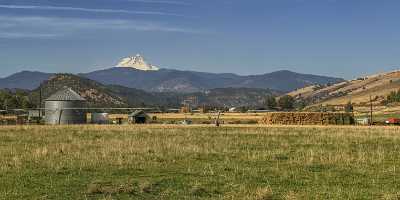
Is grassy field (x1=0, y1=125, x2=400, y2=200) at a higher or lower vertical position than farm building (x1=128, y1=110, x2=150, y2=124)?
lower

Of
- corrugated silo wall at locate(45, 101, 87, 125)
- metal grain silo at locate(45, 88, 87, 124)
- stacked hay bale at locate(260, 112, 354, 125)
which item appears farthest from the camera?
metal grain silo at locate(45, 88, 87, 124)

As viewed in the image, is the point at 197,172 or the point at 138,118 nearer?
the point at 197,172

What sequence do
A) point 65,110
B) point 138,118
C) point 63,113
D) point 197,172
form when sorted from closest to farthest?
point 197,172, point 63,113, point 65,110, point 138,118

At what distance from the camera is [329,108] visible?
127 metres

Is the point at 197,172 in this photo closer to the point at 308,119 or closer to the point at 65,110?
the point at 308,119

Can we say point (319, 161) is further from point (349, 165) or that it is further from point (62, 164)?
point (62, 164)

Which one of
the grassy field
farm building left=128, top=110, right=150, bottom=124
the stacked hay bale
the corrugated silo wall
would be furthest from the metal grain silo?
the grassy field

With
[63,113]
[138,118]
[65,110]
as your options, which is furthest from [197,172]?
[138,118]

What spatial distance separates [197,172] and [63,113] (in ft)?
190

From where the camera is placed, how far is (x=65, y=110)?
7481 cm

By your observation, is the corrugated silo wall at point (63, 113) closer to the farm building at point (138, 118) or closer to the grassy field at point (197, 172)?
the farm building at point (138, 118)

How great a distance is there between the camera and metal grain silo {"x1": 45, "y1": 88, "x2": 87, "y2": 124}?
74.4m

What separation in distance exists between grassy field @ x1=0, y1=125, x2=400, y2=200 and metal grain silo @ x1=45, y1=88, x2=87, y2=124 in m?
46.5

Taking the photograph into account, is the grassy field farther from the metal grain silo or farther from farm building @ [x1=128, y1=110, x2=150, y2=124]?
farm building @ [x1=128, y1=110, x2=150, y2=124]
